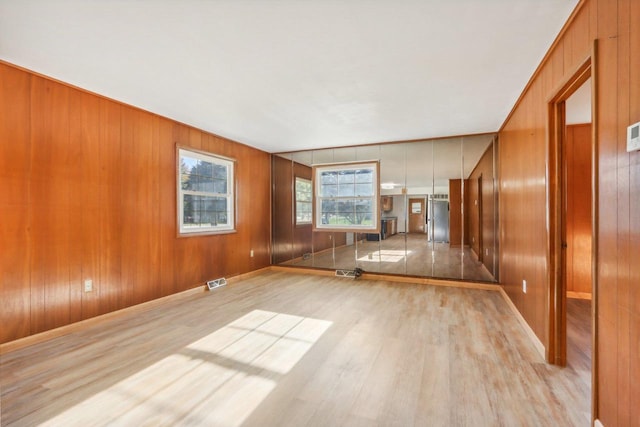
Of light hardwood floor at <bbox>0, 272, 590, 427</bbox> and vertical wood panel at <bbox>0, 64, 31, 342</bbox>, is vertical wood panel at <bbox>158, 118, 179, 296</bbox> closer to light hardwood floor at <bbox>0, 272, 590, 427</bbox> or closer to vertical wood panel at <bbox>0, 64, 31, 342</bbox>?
light hardwood floor at <bbox>0, 272, 590, 427</bbox>

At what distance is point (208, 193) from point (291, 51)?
2.88 metres

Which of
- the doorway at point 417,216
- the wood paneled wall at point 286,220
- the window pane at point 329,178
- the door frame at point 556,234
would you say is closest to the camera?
the door frame at point 556,234

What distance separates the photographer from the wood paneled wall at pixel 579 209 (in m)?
3.85

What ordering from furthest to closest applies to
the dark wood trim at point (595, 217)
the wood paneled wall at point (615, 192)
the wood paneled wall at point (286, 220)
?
the wood paneled wall at point (286, 220)
the dark wood trim at point (595, 217)
the wood paneled wall at point (615, 192)

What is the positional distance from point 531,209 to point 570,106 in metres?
1.55

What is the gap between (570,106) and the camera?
313cm

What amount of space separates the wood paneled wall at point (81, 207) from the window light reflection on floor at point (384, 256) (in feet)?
9.62

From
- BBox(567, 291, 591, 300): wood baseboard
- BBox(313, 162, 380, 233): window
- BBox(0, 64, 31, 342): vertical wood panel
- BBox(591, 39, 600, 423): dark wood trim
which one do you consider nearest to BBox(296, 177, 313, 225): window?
BBox(313, 162, 380, 233): window

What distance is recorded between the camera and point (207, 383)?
1.94 metres

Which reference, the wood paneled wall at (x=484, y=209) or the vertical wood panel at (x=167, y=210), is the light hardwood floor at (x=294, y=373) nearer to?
the vertical wood panel at (x=167, y=210)

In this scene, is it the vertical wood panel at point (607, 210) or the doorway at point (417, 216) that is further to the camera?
the doorway at point (417, 216)

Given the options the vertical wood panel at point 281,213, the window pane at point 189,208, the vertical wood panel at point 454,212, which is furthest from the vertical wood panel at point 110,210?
the vertical wood panel at point 454,212

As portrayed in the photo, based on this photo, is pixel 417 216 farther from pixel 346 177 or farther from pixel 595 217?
pixel 595 217

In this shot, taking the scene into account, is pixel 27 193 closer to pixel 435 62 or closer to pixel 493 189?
pixel 435 62
